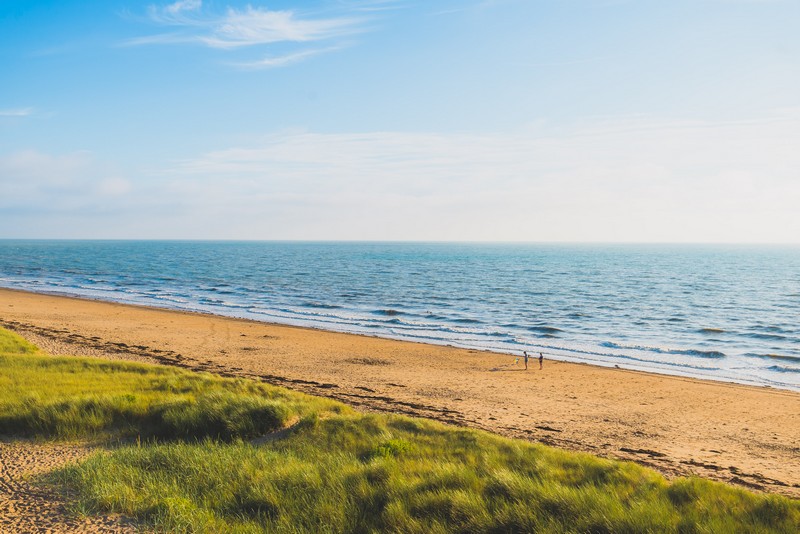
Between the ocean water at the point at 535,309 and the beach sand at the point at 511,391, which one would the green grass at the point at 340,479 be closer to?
the beach sand at the point at 511,391

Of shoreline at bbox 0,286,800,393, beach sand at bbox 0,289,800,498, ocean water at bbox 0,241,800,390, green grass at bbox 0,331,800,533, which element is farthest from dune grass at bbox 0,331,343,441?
ocean water at bbox 0,241,800,390

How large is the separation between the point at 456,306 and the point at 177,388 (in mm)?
41887

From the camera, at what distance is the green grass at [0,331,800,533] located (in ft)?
25.6

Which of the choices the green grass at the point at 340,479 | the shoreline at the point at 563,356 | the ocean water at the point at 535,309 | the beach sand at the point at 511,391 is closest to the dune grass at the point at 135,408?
the green grass at the point at 340,479

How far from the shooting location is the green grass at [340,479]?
7816 mm

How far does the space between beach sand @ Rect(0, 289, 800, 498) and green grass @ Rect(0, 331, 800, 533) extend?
578 centimetres

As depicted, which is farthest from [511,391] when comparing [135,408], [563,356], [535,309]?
[535,309]

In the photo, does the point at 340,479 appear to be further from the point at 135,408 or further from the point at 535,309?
the point at 535,309

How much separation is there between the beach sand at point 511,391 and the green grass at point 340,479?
5.78m

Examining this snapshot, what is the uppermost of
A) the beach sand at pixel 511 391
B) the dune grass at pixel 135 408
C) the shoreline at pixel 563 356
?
the dune grass at pixel 135 408

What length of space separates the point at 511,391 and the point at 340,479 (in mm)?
16097

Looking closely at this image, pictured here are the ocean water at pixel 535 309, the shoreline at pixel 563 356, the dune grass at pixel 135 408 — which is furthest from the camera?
the ocean water at pixel 535 309

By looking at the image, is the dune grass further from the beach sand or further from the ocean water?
the ocean water

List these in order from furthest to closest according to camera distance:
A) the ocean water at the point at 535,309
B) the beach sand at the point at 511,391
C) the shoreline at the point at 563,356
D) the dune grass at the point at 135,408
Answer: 1. the ocean water at the point at 535,309
2. the shoreline at the point at 563,356
3. the beach sand at the point at 511,391
4. the dune grass at the point at 135,408
